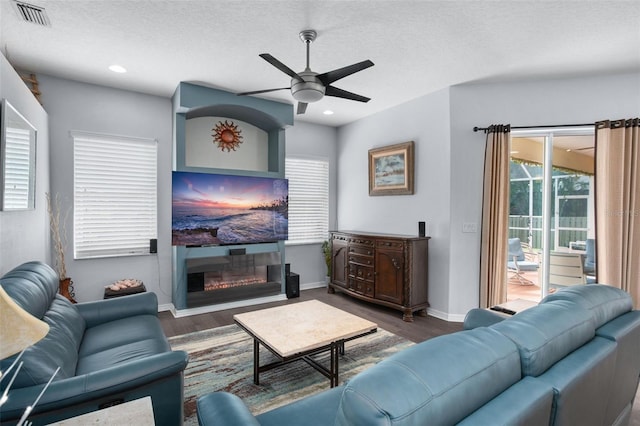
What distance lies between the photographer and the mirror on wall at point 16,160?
2.17m

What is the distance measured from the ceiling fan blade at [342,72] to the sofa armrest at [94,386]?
221 centimetres

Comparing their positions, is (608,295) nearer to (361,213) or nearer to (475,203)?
(475,203)

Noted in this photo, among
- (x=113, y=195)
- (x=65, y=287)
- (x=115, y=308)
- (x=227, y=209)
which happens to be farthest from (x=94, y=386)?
(x=113, y=195)

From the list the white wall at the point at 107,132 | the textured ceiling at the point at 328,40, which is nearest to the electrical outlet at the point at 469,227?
the textured ceiling at the point at 328,40

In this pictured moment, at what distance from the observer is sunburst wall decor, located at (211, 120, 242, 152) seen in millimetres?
4688

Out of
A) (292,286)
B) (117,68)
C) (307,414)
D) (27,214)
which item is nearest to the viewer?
(307,414)

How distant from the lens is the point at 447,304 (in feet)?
13.2

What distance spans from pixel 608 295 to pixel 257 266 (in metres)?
→ 3.90

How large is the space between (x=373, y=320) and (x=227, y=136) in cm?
329

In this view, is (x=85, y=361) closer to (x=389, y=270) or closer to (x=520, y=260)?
(x=389, y=270)

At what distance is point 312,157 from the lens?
5645mm

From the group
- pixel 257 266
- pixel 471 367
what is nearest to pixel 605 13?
pixel 471 367

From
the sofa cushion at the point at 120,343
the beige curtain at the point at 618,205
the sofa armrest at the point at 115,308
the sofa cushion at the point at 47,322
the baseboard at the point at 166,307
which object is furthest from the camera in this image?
the baseboard at the point at 166,307

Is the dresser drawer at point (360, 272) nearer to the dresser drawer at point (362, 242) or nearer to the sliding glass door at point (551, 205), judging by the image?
the dresser drawer at point (362, 242)
